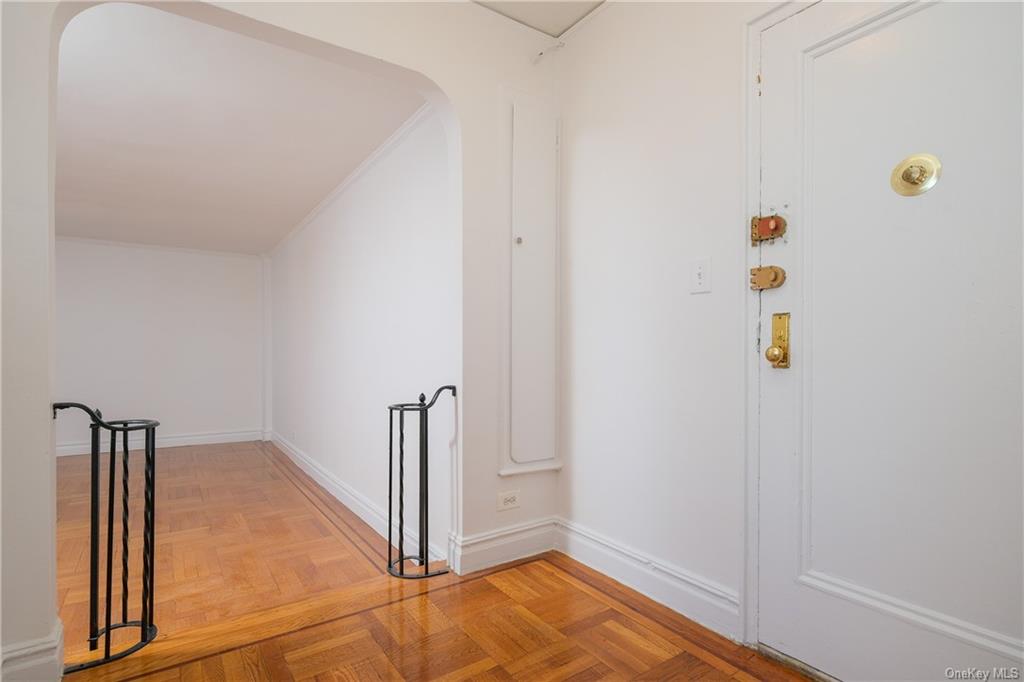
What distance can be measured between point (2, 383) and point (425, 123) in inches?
91.7

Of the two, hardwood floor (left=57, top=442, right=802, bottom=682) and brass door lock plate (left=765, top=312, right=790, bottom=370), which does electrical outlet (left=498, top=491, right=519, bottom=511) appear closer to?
hardwood floor (left=57, top=442, right=802, bottom=682)

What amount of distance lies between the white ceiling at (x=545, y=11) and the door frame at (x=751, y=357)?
0.91m

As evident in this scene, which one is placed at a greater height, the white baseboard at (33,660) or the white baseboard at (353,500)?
the white baseboard at (33,660)

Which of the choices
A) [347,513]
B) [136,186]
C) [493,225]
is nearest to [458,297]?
[493,225]

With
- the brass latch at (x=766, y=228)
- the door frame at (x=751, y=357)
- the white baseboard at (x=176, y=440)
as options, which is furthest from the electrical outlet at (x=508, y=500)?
the white baseboard at (x=176, y=440)

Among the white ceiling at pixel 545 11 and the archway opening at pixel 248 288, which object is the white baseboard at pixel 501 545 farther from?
the white ceiling at pixel 545 11

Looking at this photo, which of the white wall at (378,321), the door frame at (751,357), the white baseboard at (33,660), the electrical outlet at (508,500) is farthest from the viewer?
the white wall at (378,321)

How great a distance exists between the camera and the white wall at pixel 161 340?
243 inches

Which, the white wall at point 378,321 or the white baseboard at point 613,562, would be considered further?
the white wall at point 378,321

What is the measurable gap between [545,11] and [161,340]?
631cm

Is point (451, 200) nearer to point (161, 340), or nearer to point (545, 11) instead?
point (545, 11)

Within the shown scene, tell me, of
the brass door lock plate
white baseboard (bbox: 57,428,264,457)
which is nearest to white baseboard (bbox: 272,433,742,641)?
the brass door lock plate

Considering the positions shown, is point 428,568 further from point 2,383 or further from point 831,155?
point 831,155

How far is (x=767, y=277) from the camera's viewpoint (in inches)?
67.5
